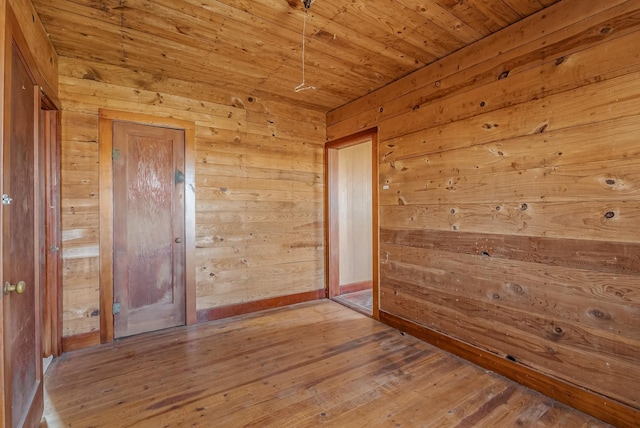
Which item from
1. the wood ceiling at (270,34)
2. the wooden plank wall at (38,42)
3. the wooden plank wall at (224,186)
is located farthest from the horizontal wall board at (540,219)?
the wooden plank wall at (38,42)

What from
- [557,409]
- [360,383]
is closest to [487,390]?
[557,409]

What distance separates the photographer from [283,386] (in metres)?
2.10

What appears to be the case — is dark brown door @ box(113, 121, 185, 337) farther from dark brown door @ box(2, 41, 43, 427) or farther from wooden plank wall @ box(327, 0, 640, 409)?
wooden plank wall @ box(327, 0, 640, 409)

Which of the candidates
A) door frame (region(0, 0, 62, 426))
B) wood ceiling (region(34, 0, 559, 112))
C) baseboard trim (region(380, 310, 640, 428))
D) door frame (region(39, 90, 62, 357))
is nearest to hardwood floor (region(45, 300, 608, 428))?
baseboard trim (region(380, 310, 640, 428))

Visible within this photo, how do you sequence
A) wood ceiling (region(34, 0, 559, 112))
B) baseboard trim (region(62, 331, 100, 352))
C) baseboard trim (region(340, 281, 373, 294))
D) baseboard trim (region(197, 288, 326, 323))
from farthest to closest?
baseboard trim (region(340, 281, 373, 294)) < baseboard trim (region(197, 288, 326, 323)) < baseboard trim (region(62, 331, 100, 352)) < wood ceiling (region(34, 0, 559, 112))

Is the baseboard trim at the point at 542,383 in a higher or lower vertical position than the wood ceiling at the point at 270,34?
lower

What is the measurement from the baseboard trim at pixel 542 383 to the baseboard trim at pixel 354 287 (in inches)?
61.8

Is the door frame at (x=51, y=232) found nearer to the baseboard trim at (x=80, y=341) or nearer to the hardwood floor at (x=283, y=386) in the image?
the baseboard trim at (x=80, y=341)

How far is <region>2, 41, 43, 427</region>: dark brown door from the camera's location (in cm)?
124

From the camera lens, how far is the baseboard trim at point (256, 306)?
329cm

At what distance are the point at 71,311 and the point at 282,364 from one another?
1.96 m

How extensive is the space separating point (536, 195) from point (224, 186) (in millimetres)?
2913

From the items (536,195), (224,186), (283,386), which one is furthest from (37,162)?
(536,195)

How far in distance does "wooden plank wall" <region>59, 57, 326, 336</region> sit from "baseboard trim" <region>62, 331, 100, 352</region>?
1.9 inches
